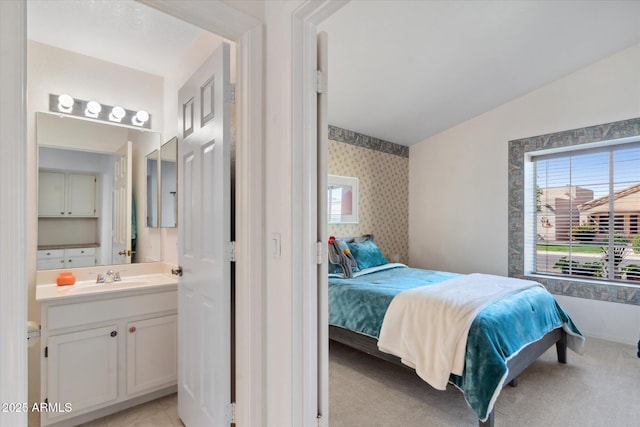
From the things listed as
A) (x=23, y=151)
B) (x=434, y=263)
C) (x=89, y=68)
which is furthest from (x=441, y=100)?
(x=23, y=151)

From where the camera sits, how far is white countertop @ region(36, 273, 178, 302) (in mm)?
1889

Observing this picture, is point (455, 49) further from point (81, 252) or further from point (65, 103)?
point (81, 252)

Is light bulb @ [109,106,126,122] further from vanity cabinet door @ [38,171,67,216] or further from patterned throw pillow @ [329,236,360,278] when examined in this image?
patterned throw pillow @ [329,236,360,278]

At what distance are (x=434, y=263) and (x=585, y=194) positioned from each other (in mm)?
2029

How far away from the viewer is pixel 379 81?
333 cm

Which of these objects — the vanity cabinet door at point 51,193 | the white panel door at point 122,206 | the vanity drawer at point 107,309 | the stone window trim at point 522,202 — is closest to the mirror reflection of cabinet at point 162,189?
the white panel door at point 122,206

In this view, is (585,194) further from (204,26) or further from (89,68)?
(89,68)

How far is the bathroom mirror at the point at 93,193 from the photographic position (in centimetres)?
220

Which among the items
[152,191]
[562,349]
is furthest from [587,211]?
[152,191]

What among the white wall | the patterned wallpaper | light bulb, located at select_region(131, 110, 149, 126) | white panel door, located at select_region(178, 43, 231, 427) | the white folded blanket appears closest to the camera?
white panel door, located at select_region(178, 43, 231, 427)

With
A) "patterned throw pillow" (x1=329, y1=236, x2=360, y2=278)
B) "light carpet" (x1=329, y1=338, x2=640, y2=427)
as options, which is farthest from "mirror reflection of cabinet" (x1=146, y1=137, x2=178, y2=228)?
"light carpet" (x1=329, y1=338, x2=640, y2=427)

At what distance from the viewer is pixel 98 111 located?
2406mm

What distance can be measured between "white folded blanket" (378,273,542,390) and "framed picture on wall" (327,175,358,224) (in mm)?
1779

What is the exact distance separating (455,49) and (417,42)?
0.42 metres
